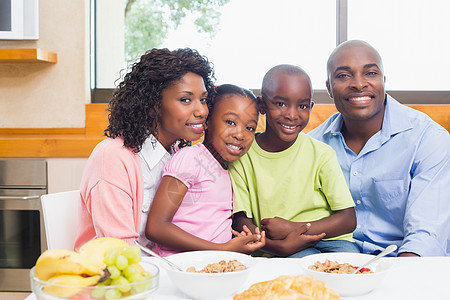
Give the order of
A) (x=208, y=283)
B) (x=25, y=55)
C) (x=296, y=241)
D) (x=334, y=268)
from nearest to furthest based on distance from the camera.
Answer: (x=208, y=283) < (x=334, y=268) < (x=296, y=241) < (x=25, y=55)

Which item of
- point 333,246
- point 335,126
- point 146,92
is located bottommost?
point 333,246

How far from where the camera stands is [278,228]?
1.37 meters

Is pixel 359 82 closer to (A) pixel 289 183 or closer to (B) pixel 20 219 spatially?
(A) pixel 289 183

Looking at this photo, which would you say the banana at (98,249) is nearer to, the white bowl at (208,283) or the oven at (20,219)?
the white bowl at (208,283)

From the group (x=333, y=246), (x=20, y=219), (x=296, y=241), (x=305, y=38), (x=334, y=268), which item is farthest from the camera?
(x=305, y=38)

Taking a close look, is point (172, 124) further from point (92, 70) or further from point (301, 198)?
point (92, 70)

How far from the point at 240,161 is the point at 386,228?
56 centimetres

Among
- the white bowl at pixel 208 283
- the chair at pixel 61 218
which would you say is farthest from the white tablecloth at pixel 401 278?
the chair at pixel 61 218

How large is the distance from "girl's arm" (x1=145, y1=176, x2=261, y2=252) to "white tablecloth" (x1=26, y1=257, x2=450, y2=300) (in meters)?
0.20

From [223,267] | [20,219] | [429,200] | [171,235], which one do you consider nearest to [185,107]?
[171,235]

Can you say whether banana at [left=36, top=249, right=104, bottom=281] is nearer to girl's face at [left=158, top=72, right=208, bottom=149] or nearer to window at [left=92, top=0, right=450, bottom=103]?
girl's face at [left=158, top=72, right=208, bottom=149]

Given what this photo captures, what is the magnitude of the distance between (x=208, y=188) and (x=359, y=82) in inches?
26.1

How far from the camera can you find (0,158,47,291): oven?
226cm

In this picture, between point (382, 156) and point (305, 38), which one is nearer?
point (382, 156)
